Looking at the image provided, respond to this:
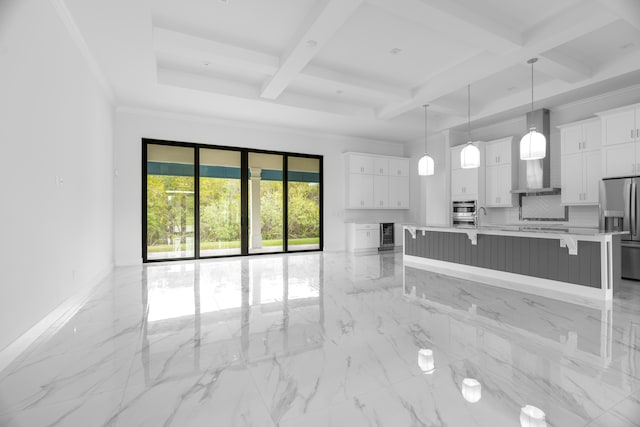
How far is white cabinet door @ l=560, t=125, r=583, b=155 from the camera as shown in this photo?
5.84m

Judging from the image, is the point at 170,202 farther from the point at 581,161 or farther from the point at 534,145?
the point at 581,161

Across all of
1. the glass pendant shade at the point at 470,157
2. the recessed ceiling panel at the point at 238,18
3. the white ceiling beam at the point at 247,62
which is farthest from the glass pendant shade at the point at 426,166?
the recessed ceiling panel at the point at 238,18

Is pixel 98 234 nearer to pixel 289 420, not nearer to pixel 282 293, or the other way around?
pixel 282 293

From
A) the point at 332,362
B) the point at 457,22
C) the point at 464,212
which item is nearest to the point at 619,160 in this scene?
the point at 464,212

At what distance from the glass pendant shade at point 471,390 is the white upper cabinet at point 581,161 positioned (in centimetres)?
531

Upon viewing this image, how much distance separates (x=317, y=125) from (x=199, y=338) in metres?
5.98

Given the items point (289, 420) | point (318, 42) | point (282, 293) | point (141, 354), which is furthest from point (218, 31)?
point (289, 420)

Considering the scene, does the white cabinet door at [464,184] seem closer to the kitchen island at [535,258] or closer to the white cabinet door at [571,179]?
the white cabinet door at [571,179]

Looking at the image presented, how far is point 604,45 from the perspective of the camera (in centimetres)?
454

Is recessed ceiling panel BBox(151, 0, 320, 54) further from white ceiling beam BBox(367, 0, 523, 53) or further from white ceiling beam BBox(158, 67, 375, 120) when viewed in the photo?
white ceiling beam BBox(158, 67, 375, 120)

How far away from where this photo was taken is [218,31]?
4160mm

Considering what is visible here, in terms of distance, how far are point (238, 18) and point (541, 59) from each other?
13.7ft

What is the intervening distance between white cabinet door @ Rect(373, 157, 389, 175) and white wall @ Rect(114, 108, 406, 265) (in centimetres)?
45

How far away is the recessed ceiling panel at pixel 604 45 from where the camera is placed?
4199mm
